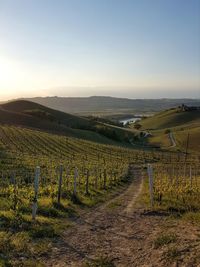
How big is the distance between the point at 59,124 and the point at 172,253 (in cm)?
11390

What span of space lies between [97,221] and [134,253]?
400cm

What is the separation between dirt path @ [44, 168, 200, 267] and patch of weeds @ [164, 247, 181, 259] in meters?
0.15

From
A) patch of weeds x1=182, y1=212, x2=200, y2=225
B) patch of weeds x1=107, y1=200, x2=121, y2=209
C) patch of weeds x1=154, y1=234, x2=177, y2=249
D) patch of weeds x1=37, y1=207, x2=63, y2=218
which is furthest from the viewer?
patch of weeds x1=107, y1=200, x2=121, y2=209

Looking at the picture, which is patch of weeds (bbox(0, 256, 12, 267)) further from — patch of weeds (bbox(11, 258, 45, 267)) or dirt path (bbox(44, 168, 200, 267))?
dirt path (bbox(44, 168, 200, 267))

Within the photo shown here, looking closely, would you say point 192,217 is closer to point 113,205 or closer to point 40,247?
point 113,205

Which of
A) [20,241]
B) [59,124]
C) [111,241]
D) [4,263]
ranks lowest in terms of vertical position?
[59,124]

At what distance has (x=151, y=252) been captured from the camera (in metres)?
9.88

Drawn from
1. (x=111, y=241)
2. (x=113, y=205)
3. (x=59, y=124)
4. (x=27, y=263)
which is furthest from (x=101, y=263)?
(x=59, y=124)

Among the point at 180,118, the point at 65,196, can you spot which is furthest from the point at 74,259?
the point at 180,118

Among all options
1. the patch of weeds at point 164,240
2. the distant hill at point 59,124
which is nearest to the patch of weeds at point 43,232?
the patch of weeds at point 164,240

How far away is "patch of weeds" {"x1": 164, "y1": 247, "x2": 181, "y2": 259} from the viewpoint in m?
9.32

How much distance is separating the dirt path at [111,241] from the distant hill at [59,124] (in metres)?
87.1

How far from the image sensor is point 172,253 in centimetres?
945

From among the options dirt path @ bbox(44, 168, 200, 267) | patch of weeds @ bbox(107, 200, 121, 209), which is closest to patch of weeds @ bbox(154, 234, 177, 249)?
dirt path @ bbox(44, 168, 200, 267)
